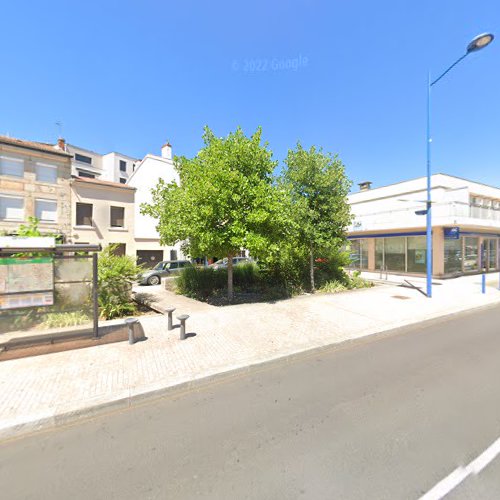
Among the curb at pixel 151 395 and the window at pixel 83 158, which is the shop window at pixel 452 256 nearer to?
the curb at pixel 151 395

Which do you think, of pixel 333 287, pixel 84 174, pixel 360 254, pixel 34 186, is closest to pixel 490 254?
pixel 360 254

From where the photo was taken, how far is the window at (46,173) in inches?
696

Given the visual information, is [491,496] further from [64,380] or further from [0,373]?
[0,373]

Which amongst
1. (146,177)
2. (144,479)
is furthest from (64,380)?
(146,177)

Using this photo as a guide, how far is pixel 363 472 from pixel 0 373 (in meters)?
5.23

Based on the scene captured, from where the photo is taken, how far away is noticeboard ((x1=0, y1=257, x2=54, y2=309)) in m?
5.08

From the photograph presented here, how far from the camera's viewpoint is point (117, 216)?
21.1 metres

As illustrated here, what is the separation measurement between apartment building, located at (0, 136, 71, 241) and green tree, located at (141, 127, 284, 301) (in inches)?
516

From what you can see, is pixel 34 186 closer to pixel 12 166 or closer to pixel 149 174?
pixel 12 166

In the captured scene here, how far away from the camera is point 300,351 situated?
502 cm

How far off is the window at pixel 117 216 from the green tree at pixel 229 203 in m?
14.3

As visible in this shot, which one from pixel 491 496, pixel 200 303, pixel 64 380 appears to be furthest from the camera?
pixel 200 303

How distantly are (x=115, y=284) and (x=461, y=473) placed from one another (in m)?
8.00

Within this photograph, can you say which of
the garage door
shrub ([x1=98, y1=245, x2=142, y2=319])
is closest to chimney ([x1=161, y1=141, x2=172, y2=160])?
the garage door
